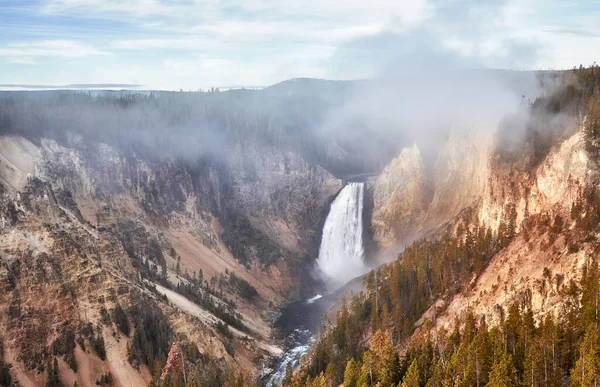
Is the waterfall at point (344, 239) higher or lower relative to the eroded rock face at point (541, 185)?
lower

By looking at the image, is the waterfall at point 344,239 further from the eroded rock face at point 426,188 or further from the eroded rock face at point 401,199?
the eroded rock face at point 401,199

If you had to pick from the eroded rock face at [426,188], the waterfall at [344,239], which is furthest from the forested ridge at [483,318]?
the waterfall at [344,239]

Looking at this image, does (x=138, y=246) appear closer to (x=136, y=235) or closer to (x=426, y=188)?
(x=136, y=235)

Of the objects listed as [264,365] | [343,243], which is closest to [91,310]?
[264,365]

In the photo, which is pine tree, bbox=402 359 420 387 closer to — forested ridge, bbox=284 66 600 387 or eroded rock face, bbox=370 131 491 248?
forested ridge, bbox=284 66 600 387

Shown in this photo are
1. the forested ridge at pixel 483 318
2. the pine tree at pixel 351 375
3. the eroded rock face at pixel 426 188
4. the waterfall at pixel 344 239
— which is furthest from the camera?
the waterfall at pixel 344 239

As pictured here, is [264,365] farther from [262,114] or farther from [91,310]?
[262,114]

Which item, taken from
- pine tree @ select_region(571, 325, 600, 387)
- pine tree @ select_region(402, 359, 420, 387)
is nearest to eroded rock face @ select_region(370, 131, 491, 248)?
pine tree @ select_region(402, 359, 420, 387)

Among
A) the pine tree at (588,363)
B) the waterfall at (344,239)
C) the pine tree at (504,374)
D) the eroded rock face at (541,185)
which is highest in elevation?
the eroded rock face at (541,185)
